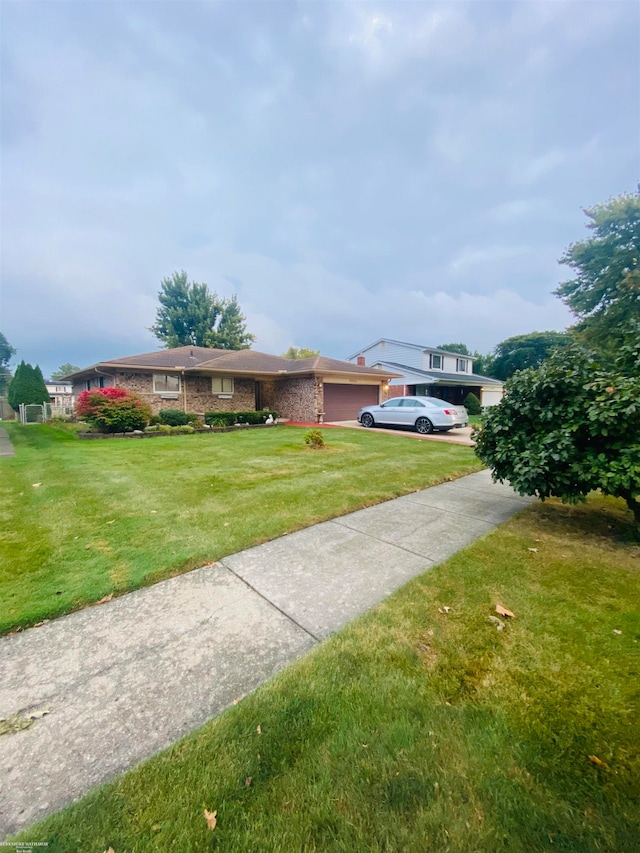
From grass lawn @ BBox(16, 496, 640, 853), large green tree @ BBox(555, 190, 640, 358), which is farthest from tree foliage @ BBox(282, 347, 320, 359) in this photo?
grass lawn @ BBox(16, 496, 640, 853)

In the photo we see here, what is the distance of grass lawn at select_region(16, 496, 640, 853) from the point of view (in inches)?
50.6

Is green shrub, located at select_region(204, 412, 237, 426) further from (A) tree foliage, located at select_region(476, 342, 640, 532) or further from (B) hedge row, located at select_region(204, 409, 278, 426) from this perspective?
(A) tree foliage, located at select_region(476, 342, 640, 532)

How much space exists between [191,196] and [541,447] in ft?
64.9

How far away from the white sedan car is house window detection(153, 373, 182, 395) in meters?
9.70

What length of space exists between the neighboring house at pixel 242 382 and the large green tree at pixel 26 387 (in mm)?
2212

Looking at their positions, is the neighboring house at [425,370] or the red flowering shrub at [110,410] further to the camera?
the neighboring house at [425,370]

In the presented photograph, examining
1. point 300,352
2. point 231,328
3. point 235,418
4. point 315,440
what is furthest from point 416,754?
point 300,352

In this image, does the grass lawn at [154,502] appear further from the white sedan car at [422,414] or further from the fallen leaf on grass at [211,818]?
the white sedan car at [422,414]

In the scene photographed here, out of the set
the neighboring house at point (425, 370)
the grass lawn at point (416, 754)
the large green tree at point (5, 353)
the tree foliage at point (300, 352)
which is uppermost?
the large green tree at point (5, 353)

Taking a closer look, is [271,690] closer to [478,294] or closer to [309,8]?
[309,8]

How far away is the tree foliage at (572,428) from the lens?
137 inches

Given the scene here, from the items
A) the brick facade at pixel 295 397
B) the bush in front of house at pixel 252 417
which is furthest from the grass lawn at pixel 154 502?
the brick facade at pixel 295 397

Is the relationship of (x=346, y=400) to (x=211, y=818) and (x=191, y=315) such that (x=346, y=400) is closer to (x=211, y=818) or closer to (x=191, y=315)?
(x=211, y=818)

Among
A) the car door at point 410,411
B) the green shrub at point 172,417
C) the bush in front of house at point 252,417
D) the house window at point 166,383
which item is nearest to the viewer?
the green shrub at point 172,417
